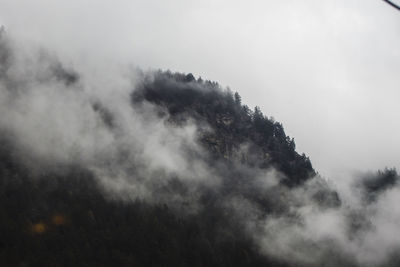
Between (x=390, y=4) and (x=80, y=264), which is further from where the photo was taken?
(x=80, y=264)

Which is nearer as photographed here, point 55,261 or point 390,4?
point 390,4

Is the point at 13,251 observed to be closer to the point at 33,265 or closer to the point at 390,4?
the point at 33,265

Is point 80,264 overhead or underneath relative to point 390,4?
overhead

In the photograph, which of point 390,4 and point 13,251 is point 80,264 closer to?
point 13,251

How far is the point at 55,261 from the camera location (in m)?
197

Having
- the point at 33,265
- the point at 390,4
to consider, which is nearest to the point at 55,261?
the point at 33,265

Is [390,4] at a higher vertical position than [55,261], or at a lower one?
lower

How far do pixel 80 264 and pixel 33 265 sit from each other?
20603mm

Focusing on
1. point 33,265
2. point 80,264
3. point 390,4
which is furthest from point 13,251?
point 390,4

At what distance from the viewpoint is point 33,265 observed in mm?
188375

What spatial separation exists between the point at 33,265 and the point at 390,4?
204 metres

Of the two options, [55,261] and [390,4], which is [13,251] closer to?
[55,261]

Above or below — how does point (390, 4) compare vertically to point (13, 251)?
below

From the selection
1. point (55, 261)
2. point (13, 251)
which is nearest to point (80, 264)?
point (55, 261)
